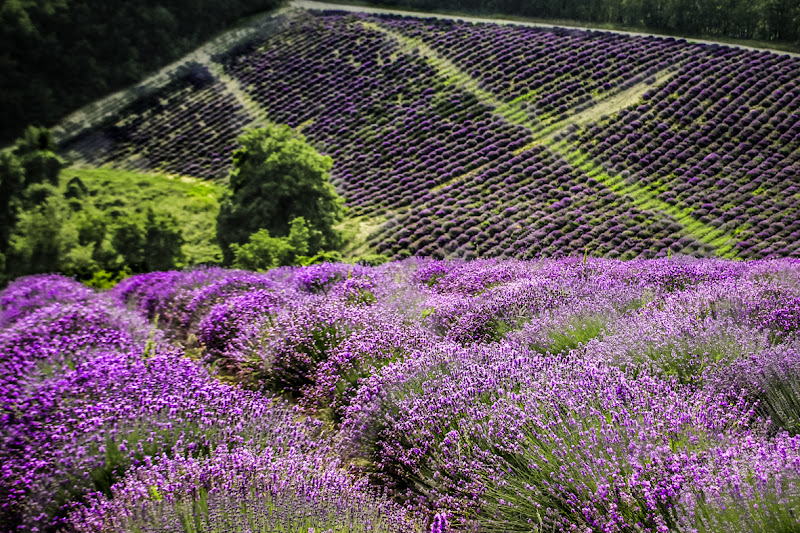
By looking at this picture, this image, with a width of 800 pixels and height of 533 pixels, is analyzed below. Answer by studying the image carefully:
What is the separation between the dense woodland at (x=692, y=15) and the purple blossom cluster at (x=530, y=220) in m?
14.1

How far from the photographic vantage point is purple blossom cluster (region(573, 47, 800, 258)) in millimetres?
16094

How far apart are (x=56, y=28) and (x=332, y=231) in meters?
37.6

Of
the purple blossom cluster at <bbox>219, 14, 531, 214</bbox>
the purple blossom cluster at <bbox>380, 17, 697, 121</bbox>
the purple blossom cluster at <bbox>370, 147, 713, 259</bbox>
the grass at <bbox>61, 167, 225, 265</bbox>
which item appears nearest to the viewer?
the purple blossom cluster at <bbox>370, 147, 713, 259</bbox>

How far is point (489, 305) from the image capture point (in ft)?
16.7

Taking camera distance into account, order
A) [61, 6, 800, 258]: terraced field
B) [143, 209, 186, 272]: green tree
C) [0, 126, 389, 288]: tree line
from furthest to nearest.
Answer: [61, 6, 800, 258]: terraced field < [143, 209, 186, 272]: green tree < [0, 126, 389, 288]: tree line

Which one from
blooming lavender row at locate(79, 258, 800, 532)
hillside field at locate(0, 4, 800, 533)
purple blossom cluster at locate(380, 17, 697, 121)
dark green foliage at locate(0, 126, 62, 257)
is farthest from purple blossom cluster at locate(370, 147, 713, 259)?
dark green foliage at locate(0, 126, 62, 257)

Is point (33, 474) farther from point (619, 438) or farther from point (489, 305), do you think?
point (489, 305)

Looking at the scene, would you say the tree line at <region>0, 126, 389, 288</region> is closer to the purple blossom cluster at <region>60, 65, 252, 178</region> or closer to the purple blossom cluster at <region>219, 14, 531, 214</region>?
the purple blossom cluster at <region>219, 14, 531, 214</region>

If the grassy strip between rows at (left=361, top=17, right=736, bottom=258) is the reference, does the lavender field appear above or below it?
above

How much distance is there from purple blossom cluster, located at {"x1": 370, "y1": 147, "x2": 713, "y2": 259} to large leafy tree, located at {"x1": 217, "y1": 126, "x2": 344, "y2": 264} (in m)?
3.21

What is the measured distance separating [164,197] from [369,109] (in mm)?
12082

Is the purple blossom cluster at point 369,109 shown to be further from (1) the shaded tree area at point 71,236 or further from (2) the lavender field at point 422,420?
(2) the lavender field at point 422,420

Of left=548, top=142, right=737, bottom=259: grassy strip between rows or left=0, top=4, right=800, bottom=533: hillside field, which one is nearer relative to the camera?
left=0, top=4, right=800, bottom=533: hillside field

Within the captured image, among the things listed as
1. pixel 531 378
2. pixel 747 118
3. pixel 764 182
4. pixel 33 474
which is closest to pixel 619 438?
pixel 531 378
